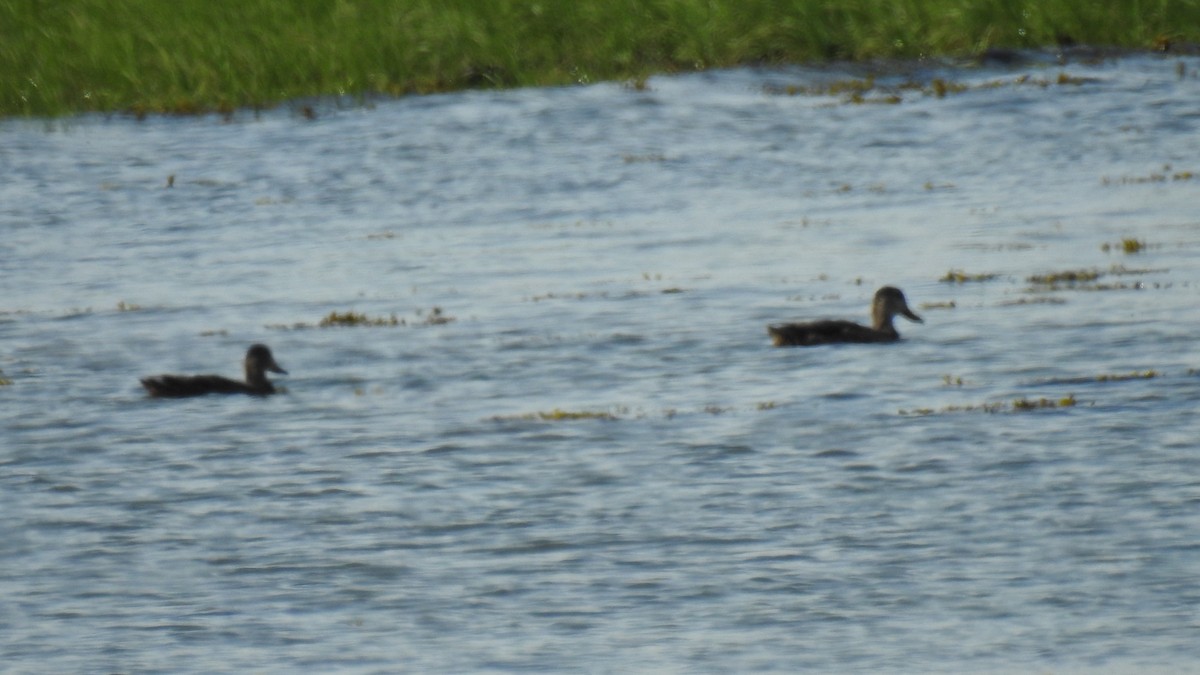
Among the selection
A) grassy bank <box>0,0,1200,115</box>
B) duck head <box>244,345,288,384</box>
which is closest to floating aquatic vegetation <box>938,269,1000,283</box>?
duck head <box>244,345,288,384</box>

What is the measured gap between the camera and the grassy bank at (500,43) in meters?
31.5

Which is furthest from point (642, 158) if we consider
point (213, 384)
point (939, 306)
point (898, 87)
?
point (213, 384)

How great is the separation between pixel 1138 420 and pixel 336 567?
183 inches

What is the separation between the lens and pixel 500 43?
1257 inches

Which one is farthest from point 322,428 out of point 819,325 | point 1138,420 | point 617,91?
point 617,91

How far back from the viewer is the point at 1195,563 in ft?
30.6

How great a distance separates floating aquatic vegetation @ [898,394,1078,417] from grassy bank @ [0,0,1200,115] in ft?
61.0

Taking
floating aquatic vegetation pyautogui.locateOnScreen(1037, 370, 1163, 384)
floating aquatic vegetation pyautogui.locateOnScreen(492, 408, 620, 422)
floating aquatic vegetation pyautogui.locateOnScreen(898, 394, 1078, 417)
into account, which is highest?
floating aquatic vegetation pyautogui.locateOnScreen(1037, 370, 1163, 384)

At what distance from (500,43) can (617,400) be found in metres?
18.5

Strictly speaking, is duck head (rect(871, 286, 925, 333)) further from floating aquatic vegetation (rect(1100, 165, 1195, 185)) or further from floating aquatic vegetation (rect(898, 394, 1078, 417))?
floating aquatic vegetation (rect(1100, 165, 1195, 185))

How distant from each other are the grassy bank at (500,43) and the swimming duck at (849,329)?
50.7ft

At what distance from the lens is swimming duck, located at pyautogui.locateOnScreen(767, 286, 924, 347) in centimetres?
1560

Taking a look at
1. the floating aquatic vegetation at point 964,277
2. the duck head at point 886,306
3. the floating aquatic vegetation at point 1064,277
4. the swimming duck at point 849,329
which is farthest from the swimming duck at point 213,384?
the floating aquatic vegetation at point 1064,277

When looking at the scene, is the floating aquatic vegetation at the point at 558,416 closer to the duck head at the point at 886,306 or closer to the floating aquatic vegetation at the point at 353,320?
the duck head at the point at 886,306
